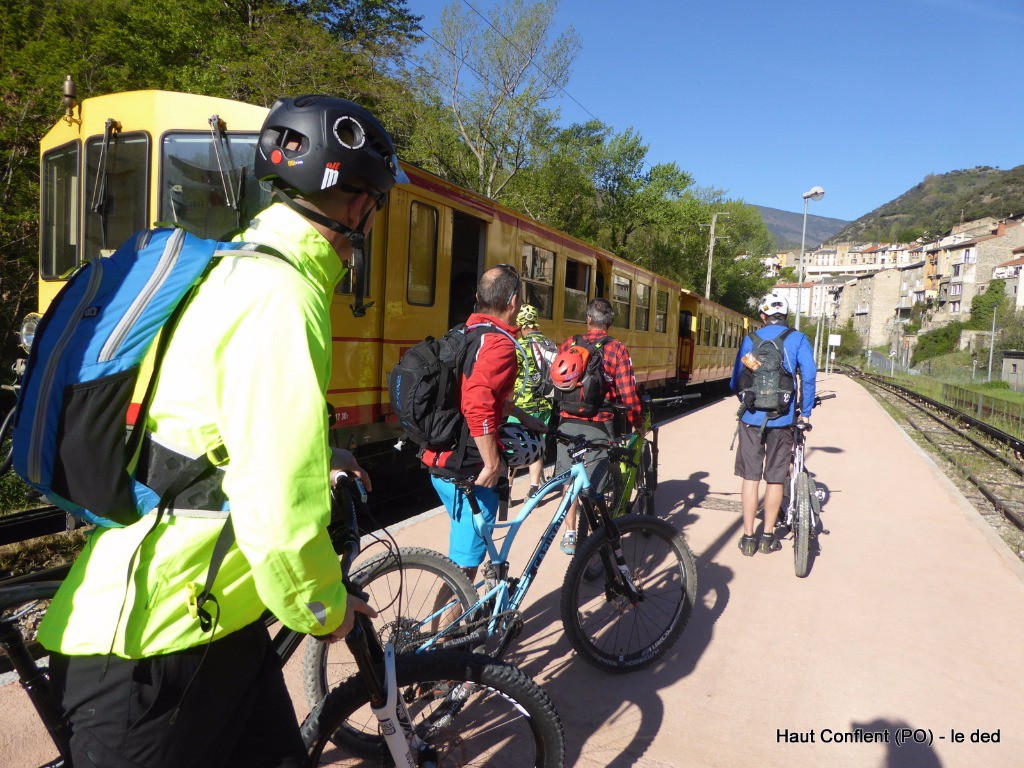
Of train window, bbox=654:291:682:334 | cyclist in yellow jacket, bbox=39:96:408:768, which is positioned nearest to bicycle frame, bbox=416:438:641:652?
cyclist in yellow jacket, bbox=39:96:408:768

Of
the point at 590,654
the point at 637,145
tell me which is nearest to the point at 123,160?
the point at 590,654

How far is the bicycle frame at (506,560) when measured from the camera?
2.75 metres

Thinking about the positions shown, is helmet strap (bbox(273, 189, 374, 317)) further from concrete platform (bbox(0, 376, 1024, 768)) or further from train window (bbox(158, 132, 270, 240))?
train window (bbox(158, 132, 270, 240))

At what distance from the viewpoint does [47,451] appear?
4.01ft

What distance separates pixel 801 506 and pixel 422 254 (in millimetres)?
4027

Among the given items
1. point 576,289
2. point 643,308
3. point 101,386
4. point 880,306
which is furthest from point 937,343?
point 101,386

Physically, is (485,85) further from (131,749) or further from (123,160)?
(131,749)

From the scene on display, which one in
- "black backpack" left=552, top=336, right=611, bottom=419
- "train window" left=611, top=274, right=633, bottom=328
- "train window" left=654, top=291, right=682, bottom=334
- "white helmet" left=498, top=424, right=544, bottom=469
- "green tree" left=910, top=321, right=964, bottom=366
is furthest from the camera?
"green tree" left=910, top=321, right=964, bottom=366

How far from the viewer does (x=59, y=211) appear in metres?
6.31

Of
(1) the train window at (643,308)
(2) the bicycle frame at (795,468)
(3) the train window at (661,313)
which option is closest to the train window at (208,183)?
(2) the bicycle frame at (795,468)

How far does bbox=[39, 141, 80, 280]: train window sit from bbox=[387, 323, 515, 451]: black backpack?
180 inches

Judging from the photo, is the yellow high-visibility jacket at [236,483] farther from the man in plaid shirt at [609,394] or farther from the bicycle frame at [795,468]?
the bicycle frame at [795,468]

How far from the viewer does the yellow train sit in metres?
5.47

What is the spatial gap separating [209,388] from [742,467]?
4.84 meters
